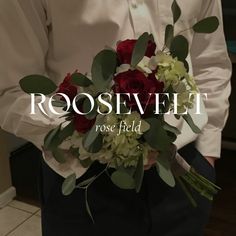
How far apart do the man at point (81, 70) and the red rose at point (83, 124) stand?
163 millimetres

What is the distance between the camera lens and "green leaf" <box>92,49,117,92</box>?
2.54ft

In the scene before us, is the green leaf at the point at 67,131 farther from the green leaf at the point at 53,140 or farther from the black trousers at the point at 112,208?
the black trousers at the point at 112,208

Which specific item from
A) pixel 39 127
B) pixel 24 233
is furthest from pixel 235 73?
pixel 39 127

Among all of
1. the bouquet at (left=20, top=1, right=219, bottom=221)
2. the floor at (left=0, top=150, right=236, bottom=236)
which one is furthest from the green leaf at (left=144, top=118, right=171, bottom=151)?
the floor at (left=0, top=150, right=236, bottom=236)

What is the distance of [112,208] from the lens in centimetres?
99

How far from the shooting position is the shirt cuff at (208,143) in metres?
1.28

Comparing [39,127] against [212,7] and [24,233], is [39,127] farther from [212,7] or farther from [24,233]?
[24,233]

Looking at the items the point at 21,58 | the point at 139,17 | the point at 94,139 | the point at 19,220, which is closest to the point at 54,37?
the point at 21,58

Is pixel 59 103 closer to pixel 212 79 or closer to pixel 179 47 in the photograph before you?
pixel 179 47

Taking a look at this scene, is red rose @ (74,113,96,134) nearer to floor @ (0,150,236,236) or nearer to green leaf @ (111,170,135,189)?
green leaf @ (111,170,135,189)

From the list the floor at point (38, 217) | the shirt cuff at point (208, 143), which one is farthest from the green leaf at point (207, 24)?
the floor at point (38, 217)

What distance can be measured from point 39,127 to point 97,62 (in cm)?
25

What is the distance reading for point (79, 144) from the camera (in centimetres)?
82

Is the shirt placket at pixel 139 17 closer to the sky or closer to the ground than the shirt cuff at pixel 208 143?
closer to the sky
